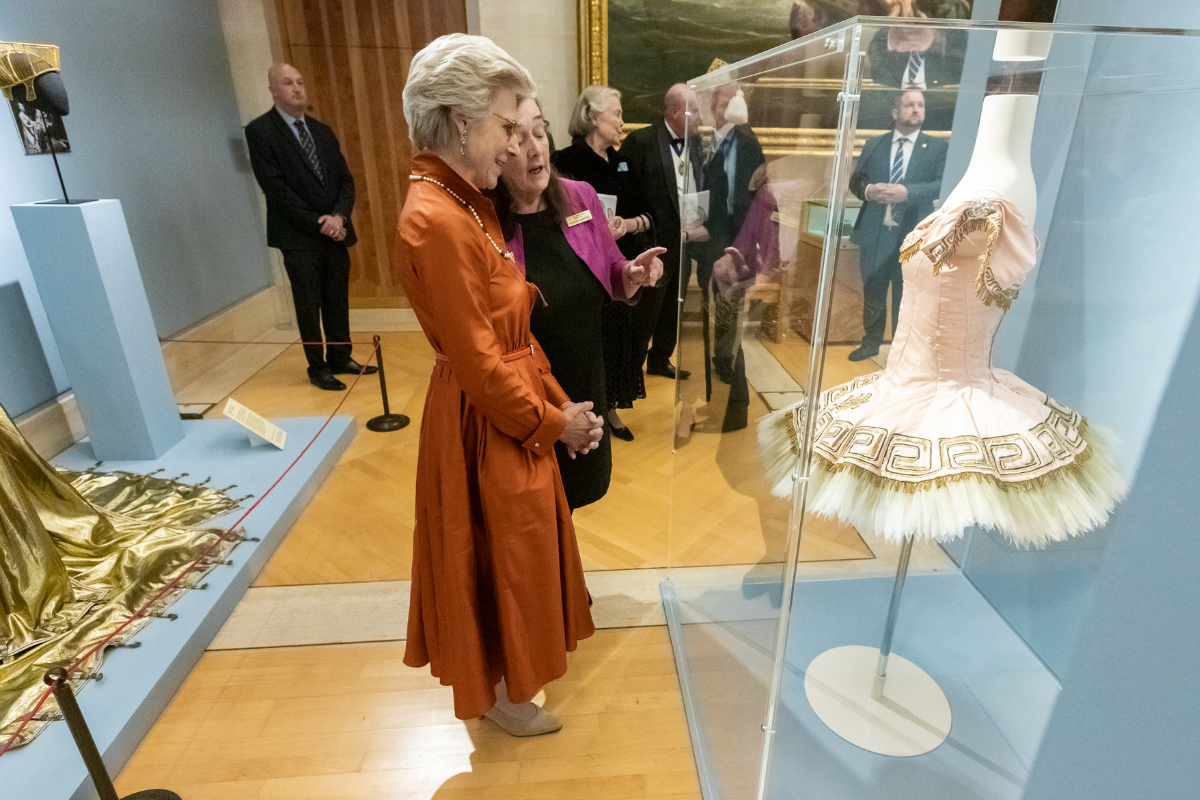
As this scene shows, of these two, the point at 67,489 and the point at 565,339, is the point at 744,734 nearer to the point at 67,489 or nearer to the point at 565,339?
the point at 565,339

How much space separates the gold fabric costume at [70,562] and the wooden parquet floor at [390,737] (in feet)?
1.05

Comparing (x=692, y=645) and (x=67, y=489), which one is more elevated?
(x=67, y=489)

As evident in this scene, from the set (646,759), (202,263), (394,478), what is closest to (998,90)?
(646,759)

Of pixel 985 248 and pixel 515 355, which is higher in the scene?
pixel 985 248

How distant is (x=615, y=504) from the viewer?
9.96ft

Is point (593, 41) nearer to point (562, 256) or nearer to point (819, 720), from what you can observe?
point (562, 256)

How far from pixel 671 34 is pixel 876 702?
14.6ft

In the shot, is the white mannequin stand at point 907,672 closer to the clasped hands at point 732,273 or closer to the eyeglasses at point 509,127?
the clasped hands at point 732,273

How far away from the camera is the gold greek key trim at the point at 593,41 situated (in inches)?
178

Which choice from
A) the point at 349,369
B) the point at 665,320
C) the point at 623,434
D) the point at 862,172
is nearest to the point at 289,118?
the point at 349,369

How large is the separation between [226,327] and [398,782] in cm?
408

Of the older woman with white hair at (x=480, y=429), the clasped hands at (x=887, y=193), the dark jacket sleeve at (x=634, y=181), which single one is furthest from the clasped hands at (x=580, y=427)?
the dark jacket sleeve at (x=634, y=181)

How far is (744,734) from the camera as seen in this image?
1462mm

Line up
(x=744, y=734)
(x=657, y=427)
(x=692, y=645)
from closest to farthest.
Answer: (x=744, y=734)
(x=692, y=645)
(x=657, y=427)
